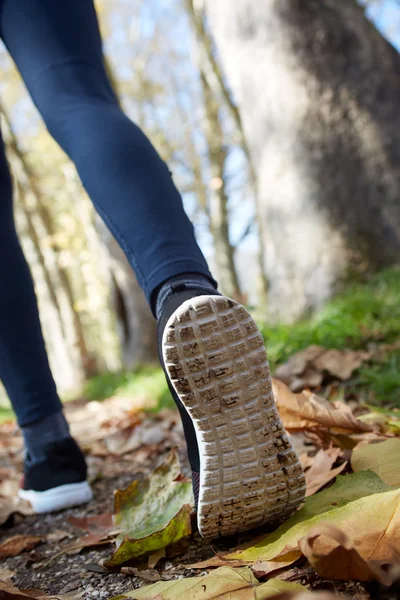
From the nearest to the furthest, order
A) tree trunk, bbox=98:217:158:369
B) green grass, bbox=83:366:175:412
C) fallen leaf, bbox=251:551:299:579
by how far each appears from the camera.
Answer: fallen leaf, bbox=251:551:299:579 → green grass, bbox=83:366:175:412 → tree trunk, bbox=98:217:158:369

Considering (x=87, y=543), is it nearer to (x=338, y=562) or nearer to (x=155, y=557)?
(x=155, y=557)

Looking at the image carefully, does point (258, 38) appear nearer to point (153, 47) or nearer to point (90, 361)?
point (90, 361)

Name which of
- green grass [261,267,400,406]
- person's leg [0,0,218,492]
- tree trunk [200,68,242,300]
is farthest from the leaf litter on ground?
tree trunk [200,68,242,300]

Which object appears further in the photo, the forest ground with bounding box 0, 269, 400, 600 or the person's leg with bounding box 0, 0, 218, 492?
the person's leg with bounding box 0, 0, 218, 492

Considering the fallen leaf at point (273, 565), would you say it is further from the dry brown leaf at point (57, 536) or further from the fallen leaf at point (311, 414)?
the dry brown leaf at point (57, 536)

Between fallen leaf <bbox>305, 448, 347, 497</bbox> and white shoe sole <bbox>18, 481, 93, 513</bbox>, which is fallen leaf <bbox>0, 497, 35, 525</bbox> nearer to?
white shoe sole <bbox>18, 481, 93, 513</bbox>

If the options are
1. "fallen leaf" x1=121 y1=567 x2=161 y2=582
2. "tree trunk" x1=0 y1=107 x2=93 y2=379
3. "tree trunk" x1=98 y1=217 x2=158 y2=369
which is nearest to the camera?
"fallen leaf" x1=121 y1=567 x2=161 y2=582

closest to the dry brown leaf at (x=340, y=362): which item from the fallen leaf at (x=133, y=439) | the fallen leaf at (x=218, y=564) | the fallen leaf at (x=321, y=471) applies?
the fallen leaf at (x=133, y=439)

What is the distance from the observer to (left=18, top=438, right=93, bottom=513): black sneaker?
140 centimetres

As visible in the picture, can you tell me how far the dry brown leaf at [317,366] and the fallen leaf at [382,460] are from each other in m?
0.88

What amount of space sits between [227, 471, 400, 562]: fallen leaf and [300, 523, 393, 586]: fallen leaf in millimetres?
35

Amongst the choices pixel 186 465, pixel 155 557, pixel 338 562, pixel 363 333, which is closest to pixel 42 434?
pixel 186 465

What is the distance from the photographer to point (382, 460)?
931mm

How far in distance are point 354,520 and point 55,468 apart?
0.93 meters
